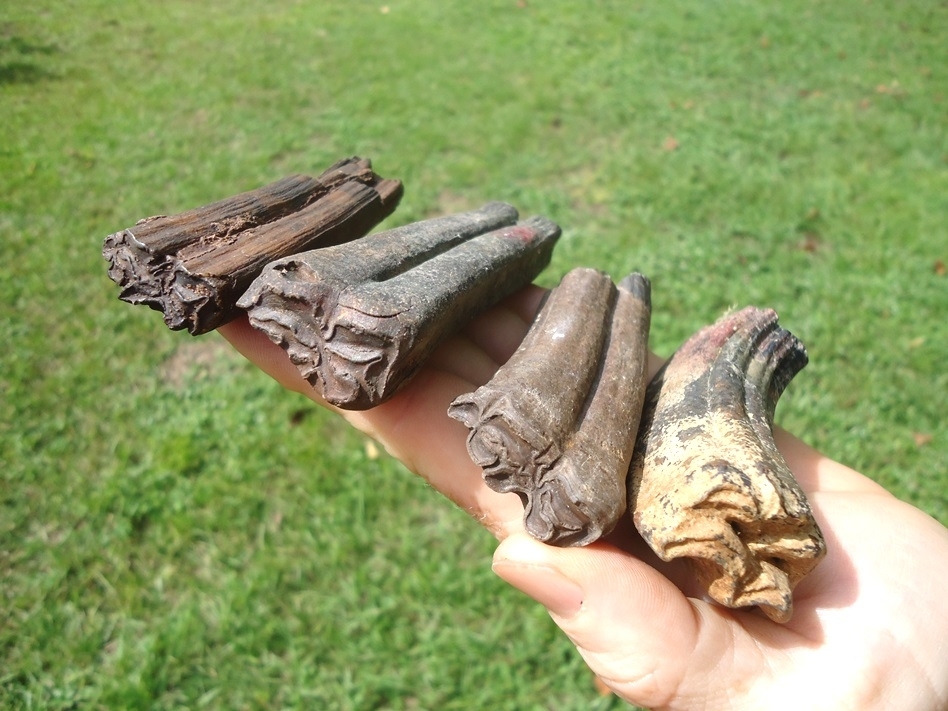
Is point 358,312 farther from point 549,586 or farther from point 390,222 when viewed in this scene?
point 390,222

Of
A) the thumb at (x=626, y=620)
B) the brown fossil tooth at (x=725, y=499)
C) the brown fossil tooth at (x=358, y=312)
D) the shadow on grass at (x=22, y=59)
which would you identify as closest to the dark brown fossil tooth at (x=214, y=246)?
the brown fossil tooth at (x=358, y=312)

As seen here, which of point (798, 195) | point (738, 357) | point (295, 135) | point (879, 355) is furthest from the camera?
point (295, 135)

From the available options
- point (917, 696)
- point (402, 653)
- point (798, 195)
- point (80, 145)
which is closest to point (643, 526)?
point (917, 696)

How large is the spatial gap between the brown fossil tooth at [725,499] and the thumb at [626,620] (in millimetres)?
127

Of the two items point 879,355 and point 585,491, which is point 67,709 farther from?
point 879,355

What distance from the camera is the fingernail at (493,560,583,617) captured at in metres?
1.78

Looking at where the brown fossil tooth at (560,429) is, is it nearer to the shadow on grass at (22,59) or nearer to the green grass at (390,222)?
the green grass at (390,222)

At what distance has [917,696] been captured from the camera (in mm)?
1835

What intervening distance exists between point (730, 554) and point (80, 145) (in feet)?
21.4

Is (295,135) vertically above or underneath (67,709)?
above

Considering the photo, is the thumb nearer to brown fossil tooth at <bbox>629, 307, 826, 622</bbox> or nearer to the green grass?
brown fossil tooth at <bbox>629, 307, 826, 622</bbox>

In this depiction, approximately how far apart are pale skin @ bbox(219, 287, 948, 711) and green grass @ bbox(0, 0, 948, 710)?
4.16 ft

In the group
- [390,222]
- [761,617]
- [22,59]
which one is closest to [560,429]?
[761,617]

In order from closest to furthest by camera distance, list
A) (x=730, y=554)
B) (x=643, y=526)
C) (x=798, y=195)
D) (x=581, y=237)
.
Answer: (x=730, y=554) < (x=643, y=526) < (x=581, y=237) < (x=798, y=195)
